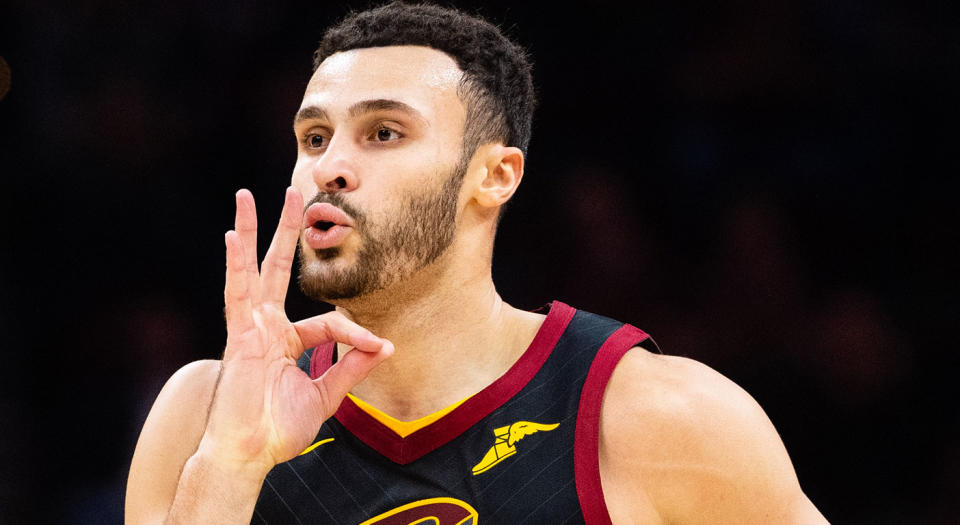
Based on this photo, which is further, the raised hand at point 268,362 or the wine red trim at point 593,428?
the wine red trim at point 593,428

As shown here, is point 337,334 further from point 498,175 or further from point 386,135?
point 498,175

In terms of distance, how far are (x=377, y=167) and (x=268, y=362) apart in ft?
1.70

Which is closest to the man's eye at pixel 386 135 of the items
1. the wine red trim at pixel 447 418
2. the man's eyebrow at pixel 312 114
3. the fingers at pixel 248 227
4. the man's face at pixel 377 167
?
the man's face at pixel 377 167

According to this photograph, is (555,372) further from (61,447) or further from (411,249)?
(61,447)

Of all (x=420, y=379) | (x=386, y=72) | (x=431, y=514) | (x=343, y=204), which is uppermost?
(x=386, y=72)

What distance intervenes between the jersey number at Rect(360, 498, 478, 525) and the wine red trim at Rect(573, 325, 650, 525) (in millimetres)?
252

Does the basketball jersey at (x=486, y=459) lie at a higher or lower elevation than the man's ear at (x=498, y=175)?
lower

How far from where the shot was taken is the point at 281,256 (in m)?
1.98

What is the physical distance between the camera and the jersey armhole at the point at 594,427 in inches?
80.5

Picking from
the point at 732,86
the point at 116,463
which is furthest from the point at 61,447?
the point at 732,86

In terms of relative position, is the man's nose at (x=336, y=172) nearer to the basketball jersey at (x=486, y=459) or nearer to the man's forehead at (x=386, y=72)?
the man's forehead at (x=386, y=72)

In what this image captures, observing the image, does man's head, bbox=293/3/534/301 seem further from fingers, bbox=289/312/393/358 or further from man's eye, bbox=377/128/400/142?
fingers, bbox=289/312/393/358

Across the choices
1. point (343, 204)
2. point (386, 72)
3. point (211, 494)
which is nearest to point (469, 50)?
point (386, 72)

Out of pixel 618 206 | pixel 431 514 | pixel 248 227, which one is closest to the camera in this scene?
pixel 248 227
